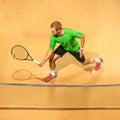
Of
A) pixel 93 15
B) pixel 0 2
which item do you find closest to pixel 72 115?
pixel 93 15

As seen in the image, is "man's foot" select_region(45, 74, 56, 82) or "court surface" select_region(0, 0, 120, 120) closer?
"court surface" select_region(0, 0, 120, 120)

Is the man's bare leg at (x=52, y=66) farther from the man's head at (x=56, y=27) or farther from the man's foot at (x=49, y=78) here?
the man's head at (x=56, y=27)

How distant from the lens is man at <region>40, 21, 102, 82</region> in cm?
659

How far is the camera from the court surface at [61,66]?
19.9 ft

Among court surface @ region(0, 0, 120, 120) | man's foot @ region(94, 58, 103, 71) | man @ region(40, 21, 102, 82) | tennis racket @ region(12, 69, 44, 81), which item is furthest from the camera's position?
man's foot @ region(94, 58, 103, 71)

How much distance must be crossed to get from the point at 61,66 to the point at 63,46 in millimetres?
747

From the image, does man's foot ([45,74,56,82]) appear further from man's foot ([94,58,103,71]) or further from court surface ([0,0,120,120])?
man's foot ([94,58,103,71])

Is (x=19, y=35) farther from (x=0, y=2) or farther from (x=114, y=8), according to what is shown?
(x=114, y=8)

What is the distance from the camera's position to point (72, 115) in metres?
6.29

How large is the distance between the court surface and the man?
0.22 m

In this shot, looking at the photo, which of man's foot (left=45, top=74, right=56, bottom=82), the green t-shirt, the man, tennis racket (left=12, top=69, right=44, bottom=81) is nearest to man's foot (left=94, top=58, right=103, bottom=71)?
the man

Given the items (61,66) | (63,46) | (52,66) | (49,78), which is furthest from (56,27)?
(61,66)

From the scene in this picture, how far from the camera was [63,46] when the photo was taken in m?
6.89

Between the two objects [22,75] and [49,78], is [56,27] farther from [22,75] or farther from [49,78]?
[22,75]
